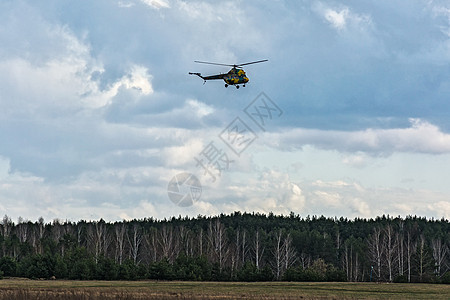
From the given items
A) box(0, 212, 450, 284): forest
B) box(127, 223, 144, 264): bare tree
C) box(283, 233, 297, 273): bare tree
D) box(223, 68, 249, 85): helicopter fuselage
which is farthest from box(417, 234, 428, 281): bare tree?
box(223, 68, 249, 85): helicopter fuselage

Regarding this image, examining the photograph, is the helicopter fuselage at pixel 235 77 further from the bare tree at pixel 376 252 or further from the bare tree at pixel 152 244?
the bare tree at pixel 152 244

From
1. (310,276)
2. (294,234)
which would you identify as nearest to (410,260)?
(294,234)

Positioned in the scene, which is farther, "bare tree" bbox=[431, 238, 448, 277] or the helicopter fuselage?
"bare tree" bbox=[431, 238, 448, 277]

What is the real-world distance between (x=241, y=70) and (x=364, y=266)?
81058 millimetres

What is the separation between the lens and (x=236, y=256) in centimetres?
15262

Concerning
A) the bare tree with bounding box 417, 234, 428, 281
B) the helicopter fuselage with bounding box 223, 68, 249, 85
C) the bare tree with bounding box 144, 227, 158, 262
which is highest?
the helicopter fuselage with bounding box 223, 68, 249, 85

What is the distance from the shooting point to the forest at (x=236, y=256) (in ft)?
335

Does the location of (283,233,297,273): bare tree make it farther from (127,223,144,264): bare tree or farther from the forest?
(127,223,144,264): bare tree

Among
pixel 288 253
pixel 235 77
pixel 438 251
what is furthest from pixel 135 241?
pixel 235 77

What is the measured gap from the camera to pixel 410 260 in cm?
13550

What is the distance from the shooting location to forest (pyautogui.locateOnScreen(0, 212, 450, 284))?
335ft

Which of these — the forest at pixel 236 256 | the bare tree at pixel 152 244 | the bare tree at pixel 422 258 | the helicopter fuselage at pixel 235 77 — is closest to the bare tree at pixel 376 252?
the forest at pixel 236 256

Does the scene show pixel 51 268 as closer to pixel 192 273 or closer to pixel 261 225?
pixel 192 273

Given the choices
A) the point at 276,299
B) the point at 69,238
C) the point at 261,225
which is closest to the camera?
the point at 276,299
